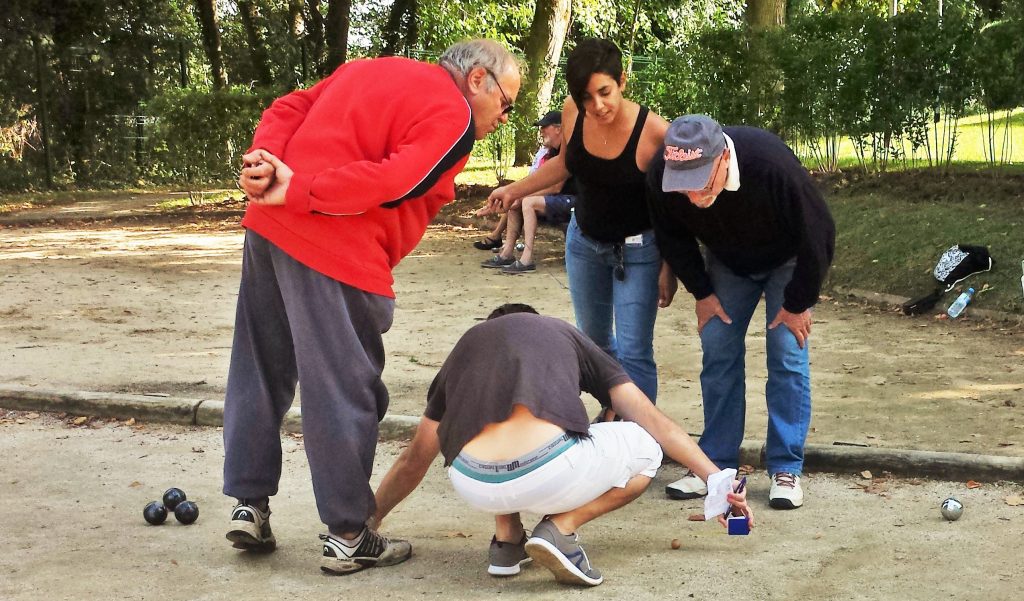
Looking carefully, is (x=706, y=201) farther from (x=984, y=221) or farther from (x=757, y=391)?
(x=984, y=221)

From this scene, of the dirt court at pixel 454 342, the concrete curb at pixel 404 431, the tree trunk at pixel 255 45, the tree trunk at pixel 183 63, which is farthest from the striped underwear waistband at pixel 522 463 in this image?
the tree trunk at pixel 255 45

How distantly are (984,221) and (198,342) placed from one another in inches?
261

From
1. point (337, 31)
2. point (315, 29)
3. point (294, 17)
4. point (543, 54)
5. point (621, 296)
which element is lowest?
point (621, 296)

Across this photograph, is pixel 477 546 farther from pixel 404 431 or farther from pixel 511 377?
A: pixel 404 431

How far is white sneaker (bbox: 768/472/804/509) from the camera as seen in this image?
5.17 m

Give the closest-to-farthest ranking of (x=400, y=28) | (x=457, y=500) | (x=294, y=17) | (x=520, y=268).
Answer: (x=457, y=500) < (x=520, y=268) < (x=400, y=28) < (x=294, y=17)

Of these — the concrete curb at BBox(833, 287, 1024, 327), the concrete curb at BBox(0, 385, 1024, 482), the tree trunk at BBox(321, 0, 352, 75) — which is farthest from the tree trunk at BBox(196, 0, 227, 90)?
the concrete curb at BBox(0, 385, 1024, 482)

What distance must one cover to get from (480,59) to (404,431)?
102 inches

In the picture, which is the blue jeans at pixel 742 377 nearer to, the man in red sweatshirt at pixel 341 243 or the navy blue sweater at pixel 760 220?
the navy blue sweater at pixel 760 220

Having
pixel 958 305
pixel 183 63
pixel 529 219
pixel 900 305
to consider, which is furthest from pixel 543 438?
pixel 183 63

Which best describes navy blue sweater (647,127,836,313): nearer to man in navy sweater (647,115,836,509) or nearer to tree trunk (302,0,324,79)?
man in navy sweater (647,115,836,509)

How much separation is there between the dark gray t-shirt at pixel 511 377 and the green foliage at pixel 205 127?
1580 centimetres

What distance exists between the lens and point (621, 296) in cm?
558

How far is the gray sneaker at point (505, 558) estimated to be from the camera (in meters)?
4.36
